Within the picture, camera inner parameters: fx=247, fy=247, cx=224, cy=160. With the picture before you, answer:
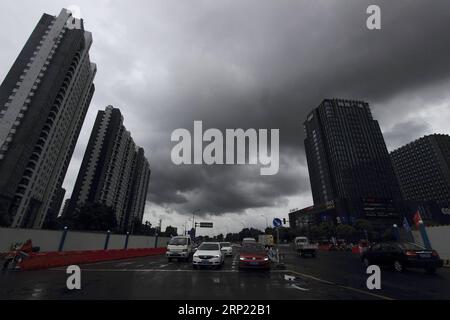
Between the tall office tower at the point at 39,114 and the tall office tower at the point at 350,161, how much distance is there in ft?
421

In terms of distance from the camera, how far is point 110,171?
352ft

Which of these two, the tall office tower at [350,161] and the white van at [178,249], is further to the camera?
the tall office tower at [350,161]

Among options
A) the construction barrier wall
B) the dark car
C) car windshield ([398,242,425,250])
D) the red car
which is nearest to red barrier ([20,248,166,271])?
the construction barrier wall

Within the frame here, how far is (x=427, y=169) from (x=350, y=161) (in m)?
74.9

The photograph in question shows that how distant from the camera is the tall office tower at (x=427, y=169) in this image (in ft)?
536

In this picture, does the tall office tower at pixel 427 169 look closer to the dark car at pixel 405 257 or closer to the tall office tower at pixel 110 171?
the tall office tower at pixel 110 171

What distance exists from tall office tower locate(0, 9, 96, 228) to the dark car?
66247mm

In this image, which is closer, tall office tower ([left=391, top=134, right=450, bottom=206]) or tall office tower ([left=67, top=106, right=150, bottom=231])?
tall office tower ([left=67, top=106, right=150, bottom=231])

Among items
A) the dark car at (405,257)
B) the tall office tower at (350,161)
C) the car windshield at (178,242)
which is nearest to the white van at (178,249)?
the car windshield at (178,242)

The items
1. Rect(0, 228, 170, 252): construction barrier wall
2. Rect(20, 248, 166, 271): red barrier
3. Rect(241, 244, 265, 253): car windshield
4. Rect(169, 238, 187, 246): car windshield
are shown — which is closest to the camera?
Rect(20, 248, 166, 271): red barrier

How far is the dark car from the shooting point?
12.6 m

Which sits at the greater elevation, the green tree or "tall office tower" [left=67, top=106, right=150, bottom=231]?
"tall office tower" [left=67, top=106, right=150, bottom=231]

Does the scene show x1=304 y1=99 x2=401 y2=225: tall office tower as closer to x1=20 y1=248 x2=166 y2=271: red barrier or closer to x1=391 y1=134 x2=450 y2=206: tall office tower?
x1=391 y1=134 x2=450 y2=206: tall office tower
